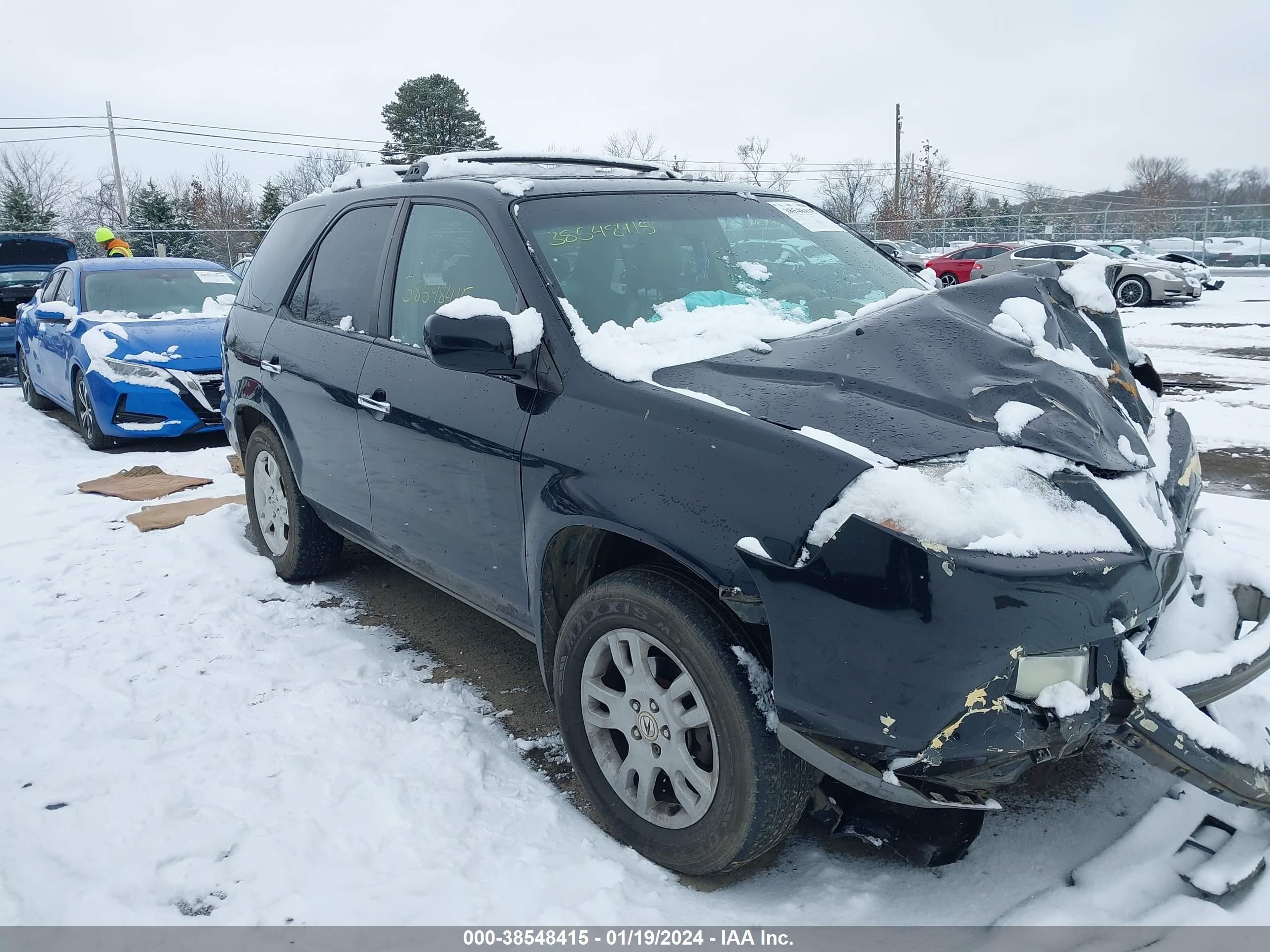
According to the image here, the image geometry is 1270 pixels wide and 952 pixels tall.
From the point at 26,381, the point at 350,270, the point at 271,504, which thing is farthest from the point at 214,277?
the point at 350,270

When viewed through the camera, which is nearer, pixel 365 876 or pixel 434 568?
pixel 365 876

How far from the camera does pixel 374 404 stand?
345 centimetres

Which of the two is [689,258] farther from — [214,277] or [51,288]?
[51,288]

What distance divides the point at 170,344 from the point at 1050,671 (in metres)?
7.69

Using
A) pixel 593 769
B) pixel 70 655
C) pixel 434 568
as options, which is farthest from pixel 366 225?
pixel 593 769

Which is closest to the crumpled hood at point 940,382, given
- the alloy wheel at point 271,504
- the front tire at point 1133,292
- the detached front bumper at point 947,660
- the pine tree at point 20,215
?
the detached front bumper at point 947,660

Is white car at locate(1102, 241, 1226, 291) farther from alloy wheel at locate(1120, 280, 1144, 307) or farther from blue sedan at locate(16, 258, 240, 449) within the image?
blue sedan at locate(16, 258, 240, 449)

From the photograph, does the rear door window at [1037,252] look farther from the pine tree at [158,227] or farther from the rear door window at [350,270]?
the pine tree at [158,227]

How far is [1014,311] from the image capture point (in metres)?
2.68

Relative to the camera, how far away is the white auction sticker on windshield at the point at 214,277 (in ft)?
29.4

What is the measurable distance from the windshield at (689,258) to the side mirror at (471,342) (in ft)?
0.94

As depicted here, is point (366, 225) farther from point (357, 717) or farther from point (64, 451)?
point (64, 451)

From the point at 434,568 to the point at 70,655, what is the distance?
1.74 metres

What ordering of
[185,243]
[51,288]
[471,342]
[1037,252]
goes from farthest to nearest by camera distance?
[185,243] → [1037,252] → [51,288] → [471,342]
